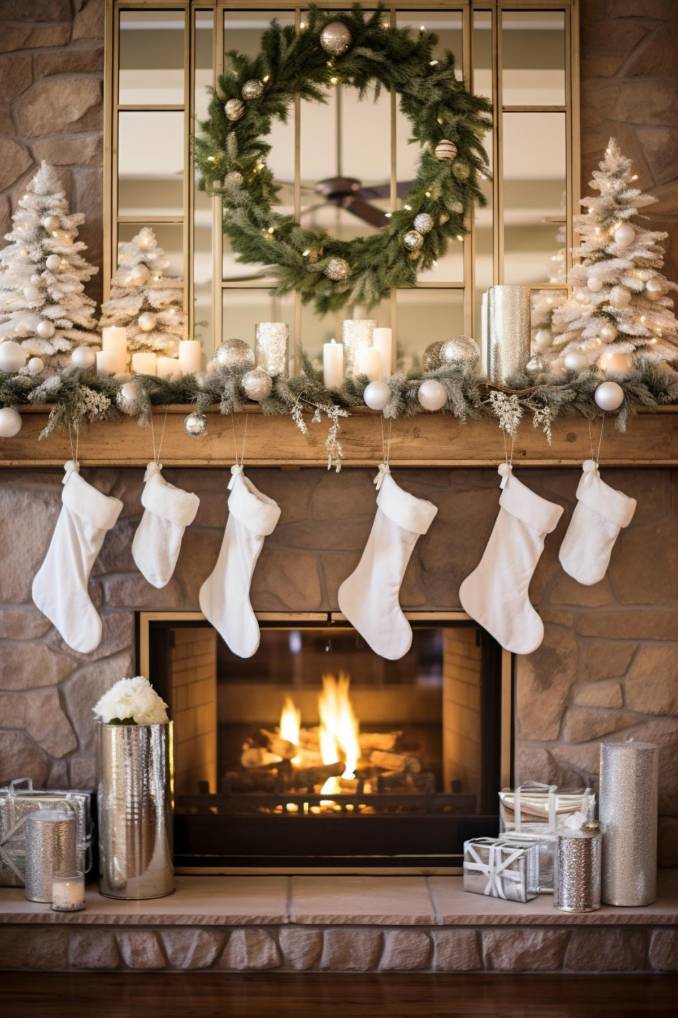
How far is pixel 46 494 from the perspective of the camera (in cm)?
301

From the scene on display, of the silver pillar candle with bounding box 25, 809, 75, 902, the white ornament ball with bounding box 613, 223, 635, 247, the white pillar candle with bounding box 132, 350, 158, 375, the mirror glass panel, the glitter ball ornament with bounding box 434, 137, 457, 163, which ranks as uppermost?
the mirror glass panel

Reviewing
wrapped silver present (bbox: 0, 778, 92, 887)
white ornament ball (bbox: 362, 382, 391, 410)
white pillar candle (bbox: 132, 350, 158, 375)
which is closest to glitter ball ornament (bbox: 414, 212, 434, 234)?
white ornament ball (bbox: 362, 382, 391, 410)

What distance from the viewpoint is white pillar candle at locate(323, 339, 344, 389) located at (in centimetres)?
283

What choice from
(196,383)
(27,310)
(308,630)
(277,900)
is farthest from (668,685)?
(27,310)

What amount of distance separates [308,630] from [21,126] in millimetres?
1627

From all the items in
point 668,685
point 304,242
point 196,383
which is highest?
point 304,242

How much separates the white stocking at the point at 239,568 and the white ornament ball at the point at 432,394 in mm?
464

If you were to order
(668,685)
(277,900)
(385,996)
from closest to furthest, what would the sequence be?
(385,996), (277,900), (668,685)

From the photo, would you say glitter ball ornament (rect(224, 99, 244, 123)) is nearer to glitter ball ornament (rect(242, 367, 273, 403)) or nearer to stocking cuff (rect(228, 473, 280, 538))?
glitter ball ornament (rect(242, 367, 273, 403))

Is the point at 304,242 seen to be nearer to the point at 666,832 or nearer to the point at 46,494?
the point at 46,494

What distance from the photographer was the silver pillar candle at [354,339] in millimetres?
2895

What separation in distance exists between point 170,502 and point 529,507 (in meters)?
0.92

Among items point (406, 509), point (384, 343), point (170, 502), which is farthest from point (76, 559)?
point (384, 343)

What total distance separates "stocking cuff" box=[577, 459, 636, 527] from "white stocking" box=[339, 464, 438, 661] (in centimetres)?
39
